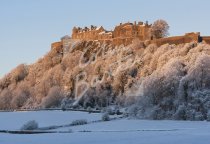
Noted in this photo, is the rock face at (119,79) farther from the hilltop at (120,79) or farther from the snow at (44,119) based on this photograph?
the snow at (44,119)

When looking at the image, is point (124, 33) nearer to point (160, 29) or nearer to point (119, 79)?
point (160, 29)

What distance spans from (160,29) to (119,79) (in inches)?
Result: 1172

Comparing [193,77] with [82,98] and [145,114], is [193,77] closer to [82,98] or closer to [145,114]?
[145,114]

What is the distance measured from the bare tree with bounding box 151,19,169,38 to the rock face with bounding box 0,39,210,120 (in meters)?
8.82

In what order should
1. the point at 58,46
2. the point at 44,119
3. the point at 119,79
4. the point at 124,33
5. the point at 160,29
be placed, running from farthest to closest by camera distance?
the point at 58,46 → the point at 124,33 → the point at 160,29 → the point at 119,79 → the point at 44,119

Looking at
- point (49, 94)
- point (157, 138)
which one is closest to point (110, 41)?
point (49, 94)

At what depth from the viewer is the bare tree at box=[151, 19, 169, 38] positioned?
10256 centimetres

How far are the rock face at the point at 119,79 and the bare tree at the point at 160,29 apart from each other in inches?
347

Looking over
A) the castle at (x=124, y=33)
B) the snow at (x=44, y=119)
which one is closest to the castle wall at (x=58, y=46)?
the castle at (x=124, y=33)

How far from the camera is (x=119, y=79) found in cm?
7688

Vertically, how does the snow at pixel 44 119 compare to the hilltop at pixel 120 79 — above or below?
below

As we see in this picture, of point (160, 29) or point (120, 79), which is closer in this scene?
point (120, 79)

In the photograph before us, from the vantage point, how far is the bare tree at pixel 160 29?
103 m

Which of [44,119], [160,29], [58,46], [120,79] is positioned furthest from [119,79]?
[58,46]
